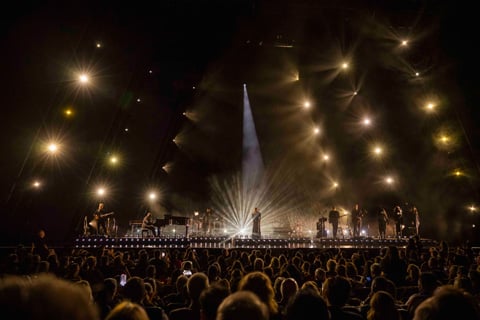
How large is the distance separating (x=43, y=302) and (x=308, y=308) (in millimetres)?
1307

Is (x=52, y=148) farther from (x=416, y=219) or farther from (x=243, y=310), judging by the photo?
(x=416, y=219)

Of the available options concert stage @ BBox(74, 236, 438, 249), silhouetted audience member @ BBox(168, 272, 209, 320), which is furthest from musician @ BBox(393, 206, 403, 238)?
silhouetted audience member @ BBox(168, 272, 209, 320)

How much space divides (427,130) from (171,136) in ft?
67.5

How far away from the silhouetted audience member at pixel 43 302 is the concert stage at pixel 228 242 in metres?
13.8

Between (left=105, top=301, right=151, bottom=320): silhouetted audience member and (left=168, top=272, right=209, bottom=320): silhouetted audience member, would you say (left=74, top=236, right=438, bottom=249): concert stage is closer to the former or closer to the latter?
(left=168, top=272, right=209, bottom=320): silhouetted audience member

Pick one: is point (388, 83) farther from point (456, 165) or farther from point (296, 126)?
point (296, 126)

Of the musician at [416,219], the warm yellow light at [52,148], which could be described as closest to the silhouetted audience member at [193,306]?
the warm yellow light at [52,148]

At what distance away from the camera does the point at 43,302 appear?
109cm

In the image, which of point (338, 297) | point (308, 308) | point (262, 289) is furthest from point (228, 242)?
point (308, 308)

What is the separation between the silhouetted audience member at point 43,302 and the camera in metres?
1.08

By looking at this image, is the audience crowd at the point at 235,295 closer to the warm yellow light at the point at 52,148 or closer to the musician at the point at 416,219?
the warm yellow light at the point at 52,148

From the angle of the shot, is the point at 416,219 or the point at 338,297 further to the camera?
the point at 416,219

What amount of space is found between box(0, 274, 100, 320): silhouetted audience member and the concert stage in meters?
13.8

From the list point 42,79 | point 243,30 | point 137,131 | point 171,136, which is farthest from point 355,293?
point 171,136
